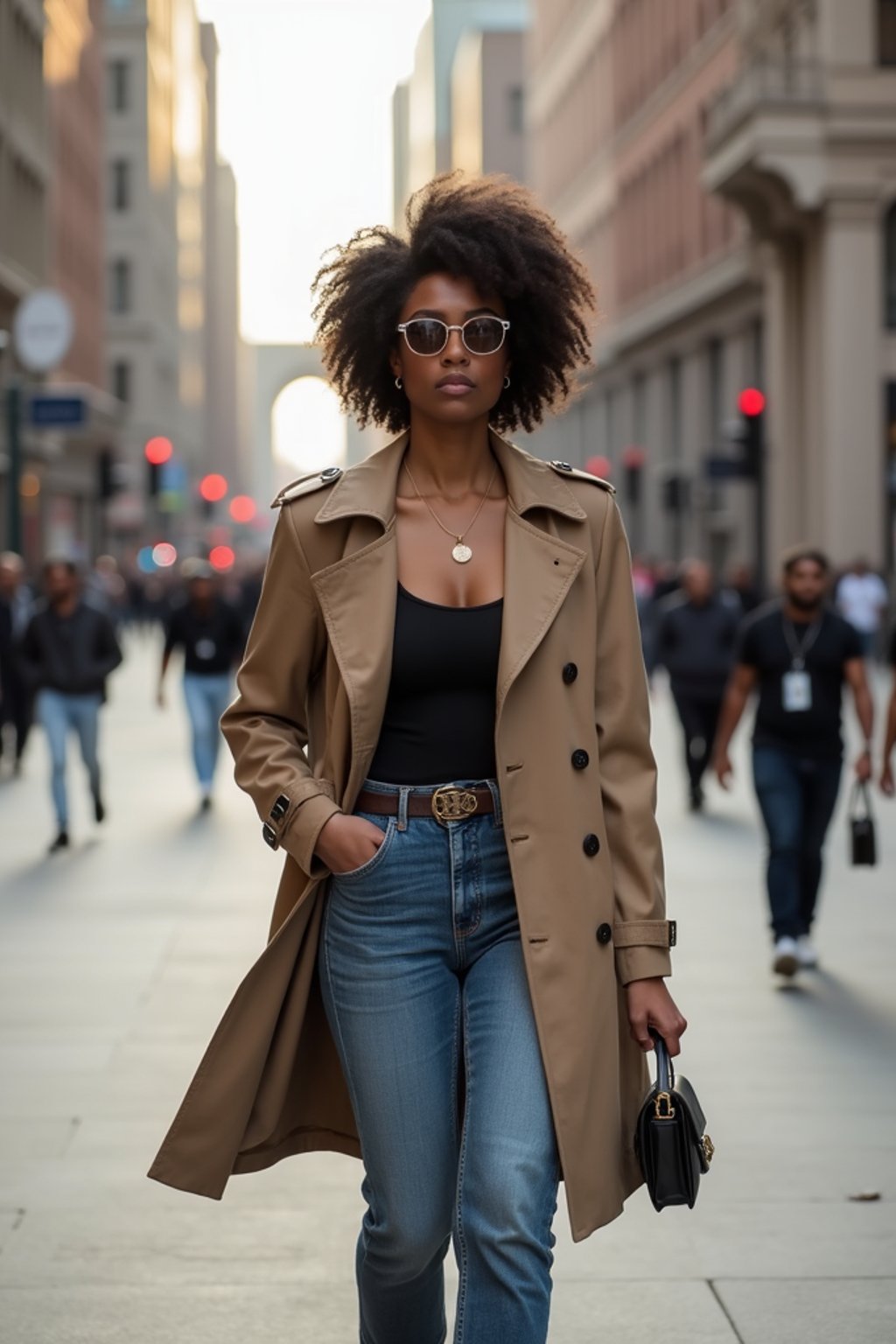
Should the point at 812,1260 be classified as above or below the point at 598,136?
below

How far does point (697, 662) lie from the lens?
17047 millimetres

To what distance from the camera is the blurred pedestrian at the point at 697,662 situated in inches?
671

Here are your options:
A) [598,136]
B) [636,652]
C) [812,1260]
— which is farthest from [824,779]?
[598,136]

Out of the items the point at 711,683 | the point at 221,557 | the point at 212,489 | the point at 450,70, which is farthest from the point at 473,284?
the point at 450,70

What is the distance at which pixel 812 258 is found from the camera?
3744 centimetres

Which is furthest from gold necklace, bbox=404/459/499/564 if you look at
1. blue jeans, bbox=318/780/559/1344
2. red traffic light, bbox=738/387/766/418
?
red traffic light, bbox=738/387/766/418

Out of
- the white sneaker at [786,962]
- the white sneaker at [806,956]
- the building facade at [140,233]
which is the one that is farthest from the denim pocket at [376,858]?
the building facade at [140,233]

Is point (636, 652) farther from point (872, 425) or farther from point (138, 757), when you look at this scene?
point (872, 425)

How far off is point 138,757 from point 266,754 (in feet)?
61.6

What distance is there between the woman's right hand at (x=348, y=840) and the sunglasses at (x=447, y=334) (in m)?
0.78

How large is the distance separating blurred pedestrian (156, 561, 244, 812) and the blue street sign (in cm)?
524

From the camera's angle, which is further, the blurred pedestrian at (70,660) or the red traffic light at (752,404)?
the red traffic light at (752,404)

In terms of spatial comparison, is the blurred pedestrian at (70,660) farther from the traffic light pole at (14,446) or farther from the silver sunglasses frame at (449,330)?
the silver sunglasses frame at (449,330)

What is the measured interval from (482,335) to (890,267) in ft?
110
